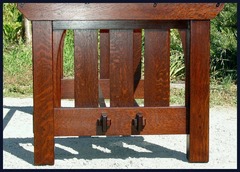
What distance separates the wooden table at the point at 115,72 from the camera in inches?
136

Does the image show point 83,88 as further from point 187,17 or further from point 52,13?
point 187,17

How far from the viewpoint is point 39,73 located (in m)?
3.46

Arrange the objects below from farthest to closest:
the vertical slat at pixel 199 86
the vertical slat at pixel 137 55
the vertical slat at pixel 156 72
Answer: the vertical slat at pixel 137 55 → the vertical slat at pixel 156 72 → the vertical slat at pixel 199 86

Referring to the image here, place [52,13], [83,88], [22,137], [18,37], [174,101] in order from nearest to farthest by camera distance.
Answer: [52,13]
[83,88]
[22,137]
[174,101]
[18,37]

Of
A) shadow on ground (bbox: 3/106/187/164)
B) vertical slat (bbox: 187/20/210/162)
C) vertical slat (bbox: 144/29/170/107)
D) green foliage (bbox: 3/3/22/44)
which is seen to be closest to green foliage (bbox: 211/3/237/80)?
shadow on ground (bbox: 3/106/187/164)

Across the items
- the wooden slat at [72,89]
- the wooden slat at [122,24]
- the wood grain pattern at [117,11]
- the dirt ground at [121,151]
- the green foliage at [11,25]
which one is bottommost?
the dirt ground at [121,151]

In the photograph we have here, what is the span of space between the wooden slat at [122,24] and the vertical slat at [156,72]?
292 mm

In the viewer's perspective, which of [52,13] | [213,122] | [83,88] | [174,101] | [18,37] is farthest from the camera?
[18,37]

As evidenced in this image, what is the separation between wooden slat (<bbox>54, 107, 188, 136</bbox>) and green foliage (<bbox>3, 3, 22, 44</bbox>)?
675 centimetres

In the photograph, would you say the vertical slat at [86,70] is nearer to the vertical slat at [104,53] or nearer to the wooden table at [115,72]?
the wooden table at [115,72]

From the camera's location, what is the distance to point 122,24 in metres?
3.58

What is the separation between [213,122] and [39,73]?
2.23 metres

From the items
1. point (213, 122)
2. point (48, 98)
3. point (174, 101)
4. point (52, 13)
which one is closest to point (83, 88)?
point (48, 98)

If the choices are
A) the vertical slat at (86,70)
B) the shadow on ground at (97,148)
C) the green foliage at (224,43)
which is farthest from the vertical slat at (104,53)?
the green foliage at (224,43)
